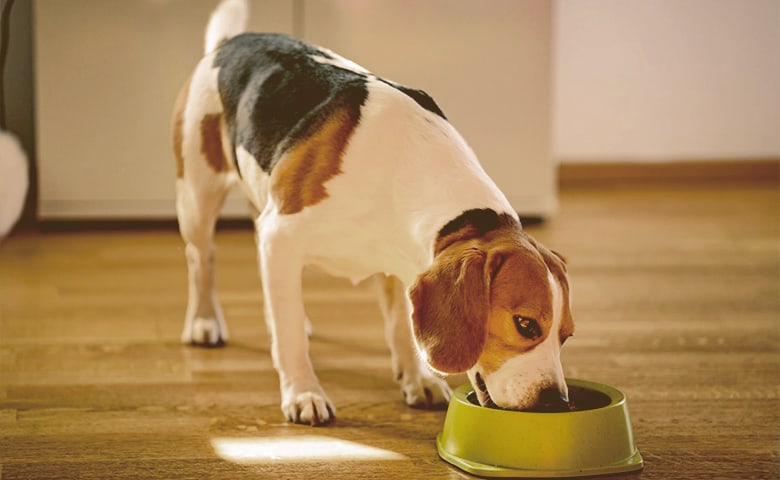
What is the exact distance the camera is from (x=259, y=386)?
2418mm

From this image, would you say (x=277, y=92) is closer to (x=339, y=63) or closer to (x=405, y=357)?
(x=339, y=63)

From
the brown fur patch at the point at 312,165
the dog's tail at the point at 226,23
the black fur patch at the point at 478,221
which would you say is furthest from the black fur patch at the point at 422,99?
the dog's tail at the point at 226,23

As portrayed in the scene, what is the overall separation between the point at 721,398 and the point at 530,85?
2264 mm

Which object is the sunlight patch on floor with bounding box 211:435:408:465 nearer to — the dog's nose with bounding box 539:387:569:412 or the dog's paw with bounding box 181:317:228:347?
the dog's nose with bounding box 539:387:569:412

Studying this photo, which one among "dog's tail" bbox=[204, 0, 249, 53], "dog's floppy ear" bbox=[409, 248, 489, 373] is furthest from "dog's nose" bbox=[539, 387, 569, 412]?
"dog's tail" bbox=[204, 0, 249, 53]

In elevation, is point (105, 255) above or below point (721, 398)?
below

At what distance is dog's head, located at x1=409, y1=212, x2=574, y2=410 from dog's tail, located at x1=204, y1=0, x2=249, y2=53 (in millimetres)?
1234

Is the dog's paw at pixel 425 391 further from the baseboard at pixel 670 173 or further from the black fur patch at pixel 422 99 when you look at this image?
the baseboard at pixel 670 173

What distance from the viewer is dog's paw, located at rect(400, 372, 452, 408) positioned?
7.50 feet

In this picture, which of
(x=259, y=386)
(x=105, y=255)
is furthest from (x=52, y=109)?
(x=259, y=386)

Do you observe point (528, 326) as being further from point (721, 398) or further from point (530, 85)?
point (530, 85)

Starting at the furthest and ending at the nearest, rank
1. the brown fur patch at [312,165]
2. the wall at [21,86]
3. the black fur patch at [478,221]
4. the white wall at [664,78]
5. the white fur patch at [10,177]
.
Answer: the white wall at [664,78] < the wall at [21,86] < the brown fur patch at [312,165] < the black fur patch at [478,221] < the white fur patch at [10,177]

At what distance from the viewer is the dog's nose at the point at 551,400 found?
180 cm

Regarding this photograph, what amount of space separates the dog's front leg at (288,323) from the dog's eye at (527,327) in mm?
541
